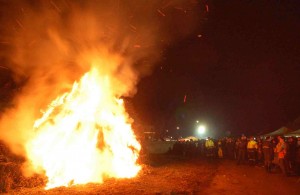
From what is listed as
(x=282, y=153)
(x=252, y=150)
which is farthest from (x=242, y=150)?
(x=282, y=153)

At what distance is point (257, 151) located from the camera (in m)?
18.9

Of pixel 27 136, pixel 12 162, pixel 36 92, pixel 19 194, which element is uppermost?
pixel 36 92

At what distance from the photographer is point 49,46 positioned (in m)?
16.2

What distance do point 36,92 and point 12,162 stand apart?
431cm

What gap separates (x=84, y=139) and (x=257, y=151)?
1040 cm

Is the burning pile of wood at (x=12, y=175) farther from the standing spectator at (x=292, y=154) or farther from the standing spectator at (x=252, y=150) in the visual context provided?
the standing spectator at (x=252, y=150)

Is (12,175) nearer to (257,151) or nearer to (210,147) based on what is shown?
(257,151)

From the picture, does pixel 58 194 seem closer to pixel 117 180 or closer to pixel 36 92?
pixel 117 180

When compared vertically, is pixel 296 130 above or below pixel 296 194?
above

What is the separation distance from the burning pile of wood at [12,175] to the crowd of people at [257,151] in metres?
10.2

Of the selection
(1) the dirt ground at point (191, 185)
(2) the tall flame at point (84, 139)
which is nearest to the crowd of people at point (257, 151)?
(1) the dirt ground at point (191, 185)

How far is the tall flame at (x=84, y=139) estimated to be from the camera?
42.6 feet

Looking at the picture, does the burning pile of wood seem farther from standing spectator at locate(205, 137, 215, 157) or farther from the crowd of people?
standing spectator at locate(205, 137, 215, 157)

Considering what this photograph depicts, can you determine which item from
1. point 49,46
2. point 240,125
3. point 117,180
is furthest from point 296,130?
point 240,125
